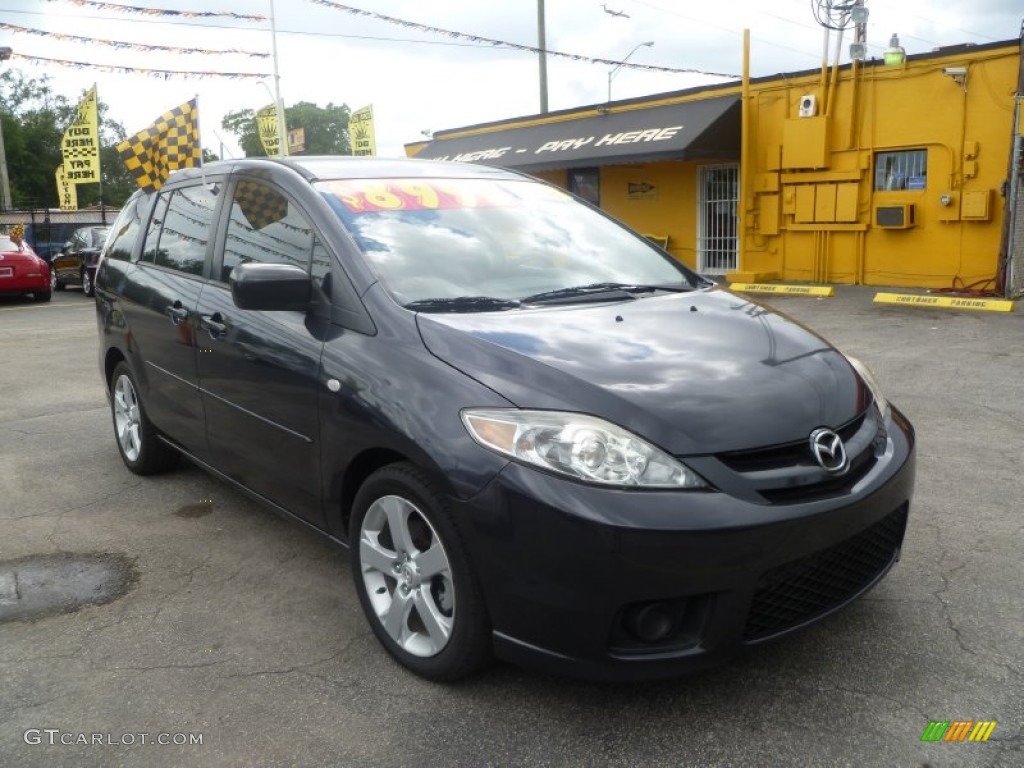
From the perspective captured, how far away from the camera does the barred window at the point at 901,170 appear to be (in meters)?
13.8

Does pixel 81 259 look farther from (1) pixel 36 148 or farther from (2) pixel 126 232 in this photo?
(1) pixel 36 148

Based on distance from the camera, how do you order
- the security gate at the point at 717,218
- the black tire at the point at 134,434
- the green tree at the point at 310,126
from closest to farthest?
1. the black tire at the point at 134,434
2. the security gate at the point at 717,218
3. the green tree at the point at 310,126

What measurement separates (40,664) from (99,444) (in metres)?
3.20

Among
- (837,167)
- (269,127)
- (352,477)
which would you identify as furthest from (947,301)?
(269,127)

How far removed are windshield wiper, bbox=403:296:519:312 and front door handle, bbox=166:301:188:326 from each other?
155 cm

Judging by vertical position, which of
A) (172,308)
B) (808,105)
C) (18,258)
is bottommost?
(18,258)

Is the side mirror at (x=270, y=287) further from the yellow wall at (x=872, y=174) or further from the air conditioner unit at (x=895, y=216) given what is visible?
the air conditioner unit at (x=895, y=216)

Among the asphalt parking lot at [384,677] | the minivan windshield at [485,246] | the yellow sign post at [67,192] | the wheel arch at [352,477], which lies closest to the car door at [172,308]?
the asphalt parking lot at [384,677]

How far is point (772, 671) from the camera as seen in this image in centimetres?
290

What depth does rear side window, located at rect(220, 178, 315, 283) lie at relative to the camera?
11.6 feet

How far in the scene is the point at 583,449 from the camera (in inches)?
97.3

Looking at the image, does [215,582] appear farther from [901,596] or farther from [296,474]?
[901,596]

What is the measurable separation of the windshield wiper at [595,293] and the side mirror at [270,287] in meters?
0.79
